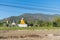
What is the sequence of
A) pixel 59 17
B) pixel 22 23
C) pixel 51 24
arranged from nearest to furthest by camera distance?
pixel 51 24, pixel 22 23, pixel 59 17

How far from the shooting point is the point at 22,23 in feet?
198

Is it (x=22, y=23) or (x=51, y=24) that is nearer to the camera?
(x=51, y=24)

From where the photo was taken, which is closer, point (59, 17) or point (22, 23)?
point (22, 23)

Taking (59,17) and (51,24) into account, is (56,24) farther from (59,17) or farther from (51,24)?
(59,17)

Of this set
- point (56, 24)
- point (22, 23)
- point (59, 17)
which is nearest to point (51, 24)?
point (56, 24)

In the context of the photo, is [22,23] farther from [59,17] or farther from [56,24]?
[59,17]

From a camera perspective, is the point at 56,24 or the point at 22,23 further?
the point at 22,23

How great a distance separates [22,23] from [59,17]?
65.2 ft

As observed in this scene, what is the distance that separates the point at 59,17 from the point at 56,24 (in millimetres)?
19097

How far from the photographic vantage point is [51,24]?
184 feet

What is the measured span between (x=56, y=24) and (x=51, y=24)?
5.23ft

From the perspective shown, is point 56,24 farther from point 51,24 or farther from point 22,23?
point 22,23

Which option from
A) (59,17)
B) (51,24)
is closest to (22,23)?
(51,24)

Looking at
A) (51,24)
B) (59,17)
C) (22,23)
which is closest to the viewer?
(51,24)
